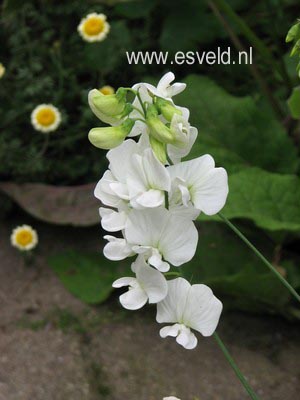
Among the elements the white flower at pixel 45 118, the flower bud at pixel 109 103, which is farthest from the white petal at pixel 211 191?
the white flower at pixel 45 118

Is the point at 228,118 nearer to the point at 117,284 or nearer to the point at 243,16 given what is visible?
the point at 243,16

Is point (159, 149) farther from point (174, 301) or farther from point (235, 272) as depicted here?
point (235, 272)

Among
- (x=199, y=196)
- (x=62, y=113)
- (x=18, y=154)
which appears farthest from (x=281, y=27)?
(x=199, y=196)

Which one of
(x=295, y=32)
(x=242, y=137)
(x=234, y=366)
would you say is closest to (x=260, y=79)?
(x=242, y=137)

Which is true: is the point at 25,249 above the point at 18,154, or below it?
below

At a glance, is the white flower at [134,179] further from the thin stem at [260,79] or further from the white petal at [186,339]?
the thin stem at [260,79]

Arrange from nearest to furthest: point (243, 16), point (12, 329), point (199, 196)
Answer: point (199, 196)
point (12, 329)
point (243, 16)

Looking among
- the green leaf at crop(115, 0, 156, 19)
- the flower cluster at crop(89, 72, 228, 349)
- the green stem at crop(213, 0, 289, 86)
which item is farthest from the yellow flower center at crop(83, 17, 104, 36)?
the flower cluster at crop(89, 72, 228, 349)
